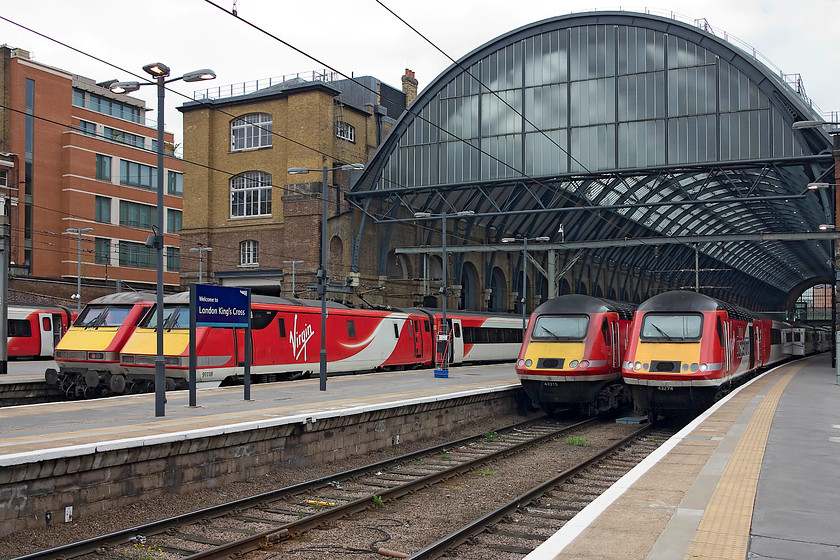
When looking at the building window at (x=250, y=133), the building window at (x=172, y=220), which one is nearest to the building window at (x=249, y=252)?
the building window at (x=250, y=133)

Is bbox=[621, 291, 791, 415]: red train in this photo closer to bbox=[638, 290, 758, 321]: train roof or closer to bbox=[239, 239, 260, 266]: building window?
bbox=[638, 290, 758, 321]: train roof

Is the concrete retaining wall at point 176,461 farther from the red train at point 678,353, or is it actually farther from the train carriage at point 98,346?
the train carriage at point 98,346

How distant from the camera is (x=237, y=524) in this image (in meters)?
10.6

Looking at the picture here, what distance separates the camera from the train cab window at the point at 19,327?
3588 centimetres

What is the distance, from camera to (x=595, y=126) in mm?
39062

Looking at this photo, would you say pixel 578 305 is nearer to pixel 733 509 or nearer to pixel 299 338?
pixel 299 338

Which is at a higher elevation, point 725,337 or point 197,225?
point 197,225

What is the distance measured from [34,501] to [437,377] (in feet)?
63.3

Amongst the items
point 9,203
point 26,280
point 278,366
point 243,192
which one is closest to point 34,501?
point 278,366

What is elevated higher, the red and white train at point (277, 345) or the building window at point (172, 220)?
the building window at point (172, 220)

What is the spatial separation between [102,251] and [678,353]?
181ft

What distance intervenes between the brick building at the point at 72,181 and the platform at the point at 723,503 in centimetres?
4979

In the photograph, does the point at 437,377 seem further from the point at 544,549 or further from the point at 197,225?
the point at 197,225

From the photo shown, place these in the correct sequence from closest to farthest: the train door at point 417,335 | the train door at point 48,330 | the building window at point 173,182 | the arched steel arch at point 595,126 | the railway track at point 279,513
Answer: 1. the railway track at point 279,513
2. the train door at point 417,335
3. the arched steel arch at point 595,126
4. the train door at point 48,330
5. the building window at point 173,182
